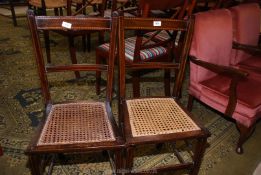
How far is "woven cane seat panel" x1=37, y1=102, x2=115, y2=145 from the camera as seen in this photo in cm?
112

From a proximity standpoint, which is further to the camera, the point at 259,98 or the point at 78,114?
the point at 259,98

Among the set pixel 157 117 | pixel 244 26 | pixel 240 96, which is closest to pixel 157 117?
pixel 157 117

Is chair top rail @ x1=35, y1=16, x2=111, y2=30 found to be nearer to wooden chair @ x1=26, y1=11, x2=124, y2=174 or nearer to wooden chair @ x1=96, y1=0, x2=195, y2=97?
wooden chair @ x1=26, y1=11, x2=124, y2=174

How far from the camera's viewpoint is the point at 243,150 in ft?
5.89

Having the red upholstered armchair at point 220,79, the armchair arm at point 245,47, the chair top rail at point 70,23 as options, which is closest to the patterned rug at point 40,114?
the red upholstered armchair at point 220,79

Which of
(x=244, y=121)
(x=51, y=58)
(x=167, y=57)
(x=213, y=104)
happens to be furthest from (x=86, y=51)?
(x=244, y=121)

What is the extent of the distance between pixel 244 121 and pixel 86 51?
2.27 metres

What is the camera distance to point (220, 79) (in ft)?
6.22

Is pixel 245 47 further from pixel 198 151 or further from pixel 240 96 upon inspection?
pixel 198 151

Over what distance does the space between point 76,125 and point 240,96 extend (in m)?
1.12

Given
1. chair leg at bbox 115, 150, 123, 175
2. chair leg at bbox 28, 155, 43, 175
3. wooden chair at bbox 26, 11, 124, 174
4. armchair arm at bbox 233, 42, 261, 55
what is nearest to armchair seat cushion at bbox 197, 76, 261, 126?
armchair arm at bbox 233, 42, 261, 55

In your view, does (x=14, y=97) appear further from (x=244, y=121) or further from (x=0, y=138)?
(x=244, y=121)

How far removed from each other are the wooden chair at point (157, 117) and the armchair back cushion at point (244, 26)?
900 mm

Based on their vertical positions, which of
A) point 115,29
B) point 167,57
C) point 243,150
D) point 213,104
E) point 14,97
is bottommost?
point 243,150
